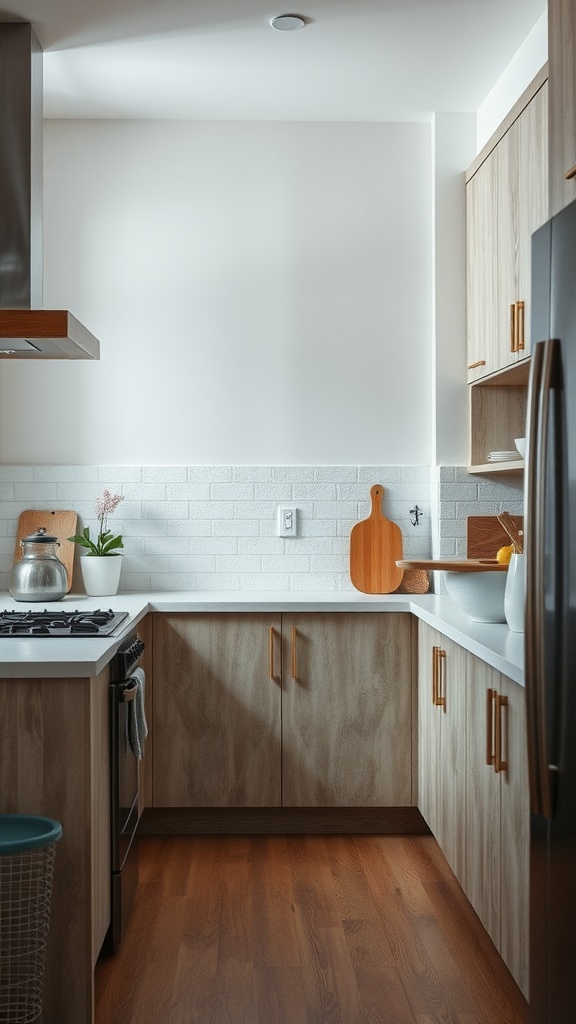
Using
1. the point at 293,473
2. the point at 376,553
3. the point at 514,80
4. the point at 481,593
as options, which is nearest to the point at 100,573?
the point at 293,473

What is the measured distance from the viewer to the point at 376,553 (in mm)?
4051

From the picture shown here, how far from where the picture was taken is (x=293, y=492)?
414 cm

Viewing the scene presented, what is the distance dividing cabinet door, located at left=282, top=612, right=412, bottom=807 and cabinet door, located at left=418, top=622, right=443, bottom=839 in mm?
79

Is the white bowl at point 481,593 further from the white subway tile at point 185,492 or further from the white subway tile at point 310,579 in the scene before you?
the white subway tile at point 185,492

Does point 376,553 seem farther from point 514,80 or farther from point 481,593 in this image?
point 514,80

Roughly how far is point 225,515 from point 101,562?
579mm

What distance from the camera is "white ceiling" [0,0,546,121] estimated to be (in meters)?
3.09

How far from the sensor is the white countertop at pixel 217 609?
7.32 ft

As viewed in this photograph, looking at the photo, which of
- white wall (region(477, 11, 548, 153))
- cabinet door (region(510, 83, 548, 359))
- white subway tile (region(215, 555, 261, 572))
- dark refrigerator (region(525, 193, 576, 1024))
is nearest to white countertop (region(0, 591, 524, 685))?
white subway tile (region(215, 555, 261, 572))

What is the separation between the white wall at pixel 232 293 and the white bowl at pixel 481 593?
4.04 feet

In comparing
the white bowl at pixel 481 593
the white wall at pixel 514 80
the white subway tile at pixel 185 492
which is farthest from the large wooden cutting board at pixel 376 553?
the white wall at pixel 514 80

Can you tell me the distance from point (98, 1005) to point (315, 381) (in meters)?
2.59

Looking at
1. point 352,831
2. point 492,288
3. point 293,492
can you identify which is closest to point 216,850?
point 352,831

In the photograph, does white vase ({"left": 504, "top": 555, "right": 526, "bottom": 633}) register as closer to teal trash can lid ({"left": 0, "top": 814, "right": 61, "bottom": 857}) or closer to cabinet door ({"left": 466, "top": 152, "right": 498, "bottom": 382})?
cabinet door ({"left": 466, "top": 152, "right": 498, "bottom": 382})
